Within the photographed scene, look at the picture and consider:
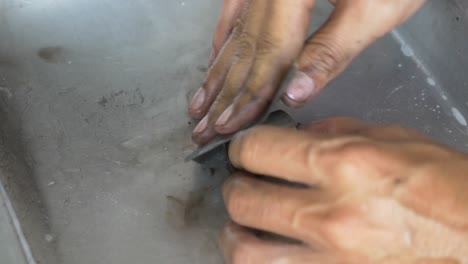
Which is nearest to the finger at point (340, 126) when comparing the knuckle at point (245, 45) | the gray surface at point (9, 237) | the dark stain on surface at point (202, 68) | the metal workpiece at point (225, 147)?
the metal workpiece at point (225, 147)

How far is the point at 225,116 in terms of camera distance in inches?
22.7

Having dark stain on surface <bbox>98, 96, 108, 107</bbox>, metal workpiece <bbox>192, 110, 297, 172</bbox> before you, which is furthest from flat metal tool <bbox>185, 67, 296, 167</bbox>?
dark stain on surface <bbox>98, 96, 108, 107</bbox>

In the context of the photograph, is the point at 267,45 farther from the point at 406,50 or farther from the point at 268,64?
the point at 406,50

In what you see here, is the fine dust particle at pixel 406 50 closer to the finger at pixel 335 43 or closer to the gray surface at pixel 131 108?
the gray surface at pixel 131 108

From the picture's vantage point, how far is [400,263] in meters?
0.42

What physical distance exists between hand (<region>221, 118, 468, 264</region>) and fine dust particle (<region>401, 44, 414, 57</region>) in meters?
0.41

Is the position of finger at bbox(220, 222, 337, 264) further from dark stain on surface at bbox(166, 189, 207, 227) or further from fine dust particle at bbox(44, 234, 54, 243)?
fine dust particle at bbox(44, 234, 54, 243)

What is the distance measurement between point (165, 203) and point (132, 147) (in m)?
0.10

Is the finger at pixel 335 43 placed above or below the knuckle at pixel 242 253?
above

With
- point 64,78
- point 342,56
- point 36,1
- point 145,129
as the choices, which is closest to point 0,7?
point 36,1

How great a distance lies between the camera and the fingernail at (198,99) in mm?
671

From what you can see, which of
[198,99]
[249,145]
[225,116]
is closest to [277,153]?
[249,145]

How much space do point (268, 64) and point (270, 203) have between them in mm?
209

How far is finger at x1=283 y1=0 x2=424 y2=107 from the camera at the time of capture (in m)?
0.59
